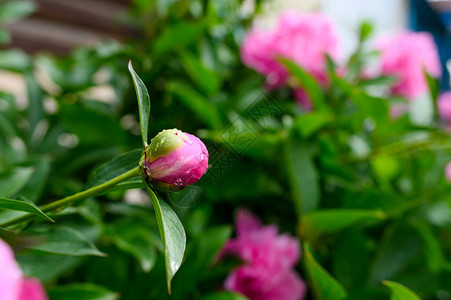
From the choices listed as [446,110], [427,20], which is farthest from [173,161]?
[427,20]

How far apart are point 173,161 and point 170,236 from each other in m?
0.03

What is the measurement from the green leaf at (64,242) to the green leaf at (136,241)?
0.33 ft

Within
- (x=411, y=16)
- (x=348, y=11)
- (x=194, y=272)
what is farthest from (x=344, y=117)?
(x=411, y=16)

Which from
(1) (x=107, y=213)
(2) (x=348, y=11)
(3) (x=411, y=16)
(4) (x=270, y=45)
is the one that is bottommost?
(3) (x=411, y=16)

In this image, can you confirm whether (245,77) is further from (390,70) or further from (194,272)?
(194,272)

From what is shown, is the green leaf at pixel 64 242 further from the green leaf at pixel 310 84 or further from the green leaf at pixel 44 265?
the green leaf at pixel 310 84

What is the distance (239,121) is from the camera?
0.29 m

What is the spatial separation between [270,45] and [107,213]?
28cm

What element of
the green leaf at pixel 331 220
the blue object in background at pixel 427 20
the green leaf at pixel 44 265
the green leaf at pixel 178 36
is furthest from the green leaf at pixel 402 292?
the blue object in background at pixel 427 20

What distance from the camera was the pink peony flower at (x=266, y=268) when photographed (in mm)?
384

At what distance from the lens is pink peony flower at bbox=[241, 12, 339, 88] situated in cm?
52

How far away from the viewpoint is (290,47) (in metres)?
0.53

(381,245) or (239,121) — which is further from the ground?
(239,121)

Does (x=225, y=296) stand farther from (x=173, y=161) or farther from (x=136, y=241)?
(x=173, y=161)
